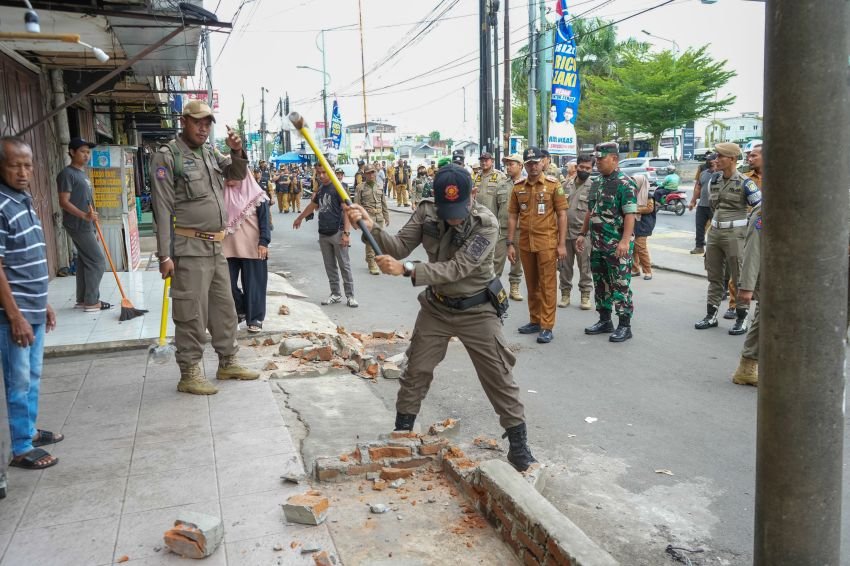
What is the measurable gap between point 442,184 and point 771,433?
2.27 m

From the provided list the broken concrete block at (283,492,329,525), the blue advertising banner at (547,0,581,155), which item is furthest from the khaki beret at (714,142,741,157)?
the blue advertising banner at (547,0,581,155)

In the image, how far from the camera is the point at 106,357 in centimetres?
661

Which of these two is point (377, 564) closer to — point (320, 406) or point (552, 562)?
point (552, 562)

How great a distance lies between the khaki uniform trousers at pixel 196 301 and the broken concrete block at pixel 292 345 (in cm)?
117

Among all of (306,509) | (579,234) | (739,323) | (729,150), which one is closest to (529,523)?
(306,509)

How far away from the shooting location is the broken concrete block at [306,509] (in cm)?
342

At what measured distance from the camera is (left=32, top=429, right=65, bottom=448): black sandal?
176 inches

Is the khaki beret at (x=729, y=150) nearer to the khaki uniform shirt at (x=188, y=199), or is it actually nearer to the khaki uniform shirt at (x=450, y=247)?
the khaki uniform shirt at (x=450, y=247)

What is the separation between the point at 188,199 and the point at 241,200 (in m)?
1.59

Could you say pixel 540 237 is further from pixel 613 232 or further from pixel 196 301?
pixel 196 301

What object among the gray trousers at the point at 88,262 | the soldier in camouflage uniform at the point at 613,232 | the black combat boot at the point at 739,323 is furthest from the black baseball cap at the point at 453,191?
the gray trousers at the point at 88,262

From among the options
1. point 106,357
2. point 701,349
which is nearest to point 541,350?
point 701,349

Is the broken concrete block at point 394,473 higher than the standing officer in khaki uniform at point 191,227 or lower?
lower

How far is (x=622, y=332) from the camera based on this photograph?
7.58 meters
